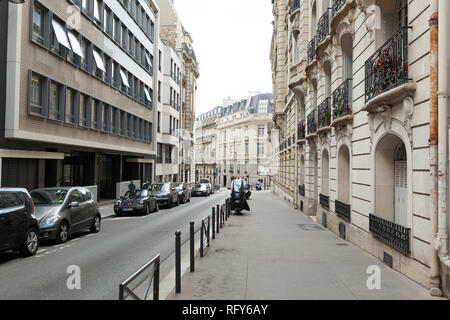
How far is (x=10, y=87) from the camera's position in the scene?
1538cm

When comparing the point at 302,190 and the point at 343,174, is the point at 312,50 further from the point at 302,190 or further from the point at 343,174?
the point at 302,190

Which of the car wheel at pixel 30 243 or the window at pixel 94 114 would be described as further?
the window at pixel 94 114

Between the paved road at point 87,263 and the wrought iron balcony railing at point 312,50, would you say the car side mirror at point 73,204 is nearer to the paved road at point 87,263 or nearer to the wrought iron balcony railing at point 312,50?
the paved road at point 87,263

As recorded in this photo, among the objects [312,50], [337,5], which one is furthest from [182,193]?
[337,5]

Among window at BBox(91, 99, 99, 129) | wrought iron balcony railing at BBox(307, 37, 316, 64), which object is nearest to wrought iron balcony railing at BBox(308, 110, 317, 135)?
wrought iron balcony railing at BBox(307, 37, 316, 64)

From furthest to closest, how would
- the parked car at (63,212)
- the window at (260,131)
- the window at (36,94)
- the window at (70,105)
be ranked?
1. the window at (260,131)
2. the window at (70,105)
3. the window at (36,94)
4. the parked car at (63,212)

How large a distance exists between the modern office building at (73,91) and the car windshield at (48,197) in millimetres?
4289

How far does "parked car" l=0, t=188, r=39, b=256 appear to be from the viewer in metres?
8.50

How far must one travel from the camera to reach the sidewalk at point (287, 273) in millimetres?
6258

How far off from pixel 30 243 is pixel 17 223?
0.75 metres

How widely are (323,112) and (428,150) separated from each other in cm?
884

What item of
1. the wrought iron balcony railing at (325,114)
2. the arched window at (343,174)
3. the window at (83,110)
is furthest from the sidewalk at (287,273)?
the window at (83,110)

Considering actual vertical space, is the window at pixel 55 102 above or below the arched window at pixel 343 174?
above

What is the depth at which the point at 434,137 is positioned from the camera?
642 cm
